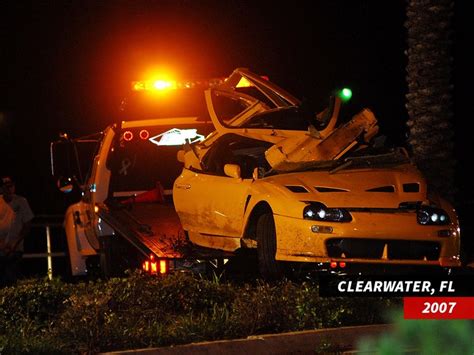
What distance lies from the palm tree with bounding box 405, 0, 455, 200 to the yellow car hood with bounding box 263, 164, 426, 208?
2.80 meters

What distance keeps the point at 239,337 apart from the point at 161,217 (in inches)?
160

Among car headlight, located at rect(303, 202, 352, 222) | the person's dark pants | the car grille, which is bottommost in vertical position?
the person's dark pants

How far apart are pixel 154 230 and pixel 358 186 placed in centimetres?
284

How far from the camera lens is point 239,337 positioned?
838cm

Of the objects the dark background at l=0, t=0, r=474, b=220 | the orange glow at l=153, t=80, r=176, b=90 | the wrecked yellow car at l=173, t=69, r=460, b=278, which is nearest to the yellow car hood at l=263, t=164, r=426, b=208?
the wrecked yellow car at l=173, t=69, r=460, b=278

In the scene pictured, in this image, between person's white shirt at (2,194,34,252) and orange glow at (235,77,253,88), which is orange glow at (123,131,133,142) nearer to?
orange glow at (235,77,253,88)

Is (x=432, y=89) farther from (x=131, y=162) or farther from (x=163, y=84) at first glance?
(x=131, y=162)

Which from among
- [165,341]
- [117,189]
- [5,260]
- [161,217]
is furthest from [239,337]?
[5,260]

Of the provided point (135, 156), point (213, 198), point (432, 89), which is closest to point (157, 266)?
point (213, 198)

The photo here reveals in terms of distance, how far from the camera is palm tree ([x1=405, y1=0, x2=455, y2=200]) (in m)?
12.6

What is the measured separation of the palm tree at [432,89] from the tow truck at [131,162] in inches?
97.3

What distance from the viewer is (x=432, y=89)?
41.8ft

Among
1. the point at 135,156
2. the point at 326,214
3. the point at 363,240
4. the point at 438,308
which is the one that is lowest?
the point at 438,308

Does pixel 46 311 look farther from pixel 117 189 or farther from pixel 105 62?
pixel 105 62
